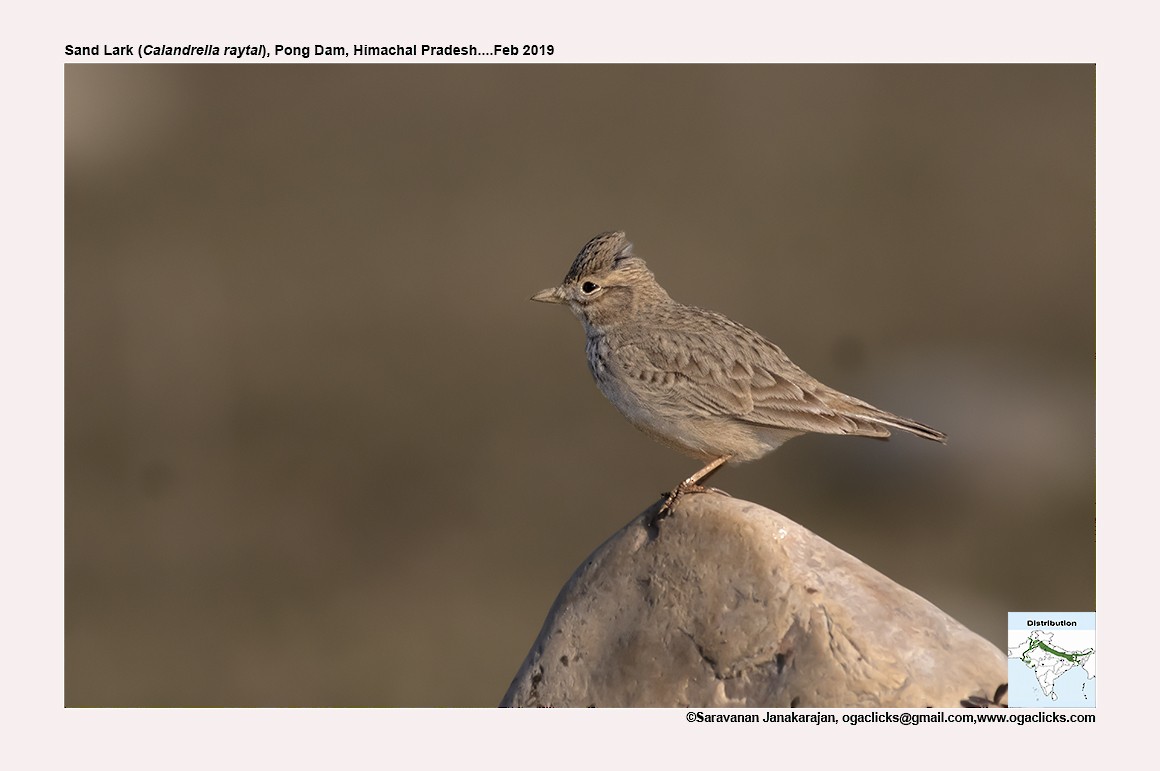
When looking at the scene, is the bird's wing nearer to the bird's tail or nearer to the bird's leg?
the bird's tail

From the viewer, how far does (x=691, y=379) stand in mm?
7965

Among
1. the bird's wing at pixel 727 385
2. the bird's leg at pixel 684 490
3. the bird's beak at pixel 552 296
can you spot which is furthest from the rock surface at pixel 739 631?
the bird's beak at pixel 552 296

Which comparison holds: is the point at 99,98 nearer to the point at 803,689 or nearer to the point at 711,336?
the point at 711,336

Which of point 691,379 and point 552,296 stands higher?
point 552,296

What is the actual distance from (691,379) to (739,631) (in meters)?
1.70

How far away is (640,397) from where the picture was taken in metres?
7.97

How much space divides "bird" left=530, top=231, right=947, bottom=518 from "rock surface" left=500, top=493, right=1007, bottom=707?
483 millimetres

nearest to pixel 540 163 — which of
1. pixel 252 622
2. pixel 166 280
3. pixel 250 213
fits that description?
pixel 250 213

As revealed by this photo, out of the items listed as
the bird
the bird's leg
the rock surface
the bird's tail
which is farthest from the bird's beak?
the bird's tail

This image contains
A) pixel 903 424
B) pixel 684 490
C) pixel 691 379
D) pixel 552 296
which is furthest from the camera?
pixel 552 296

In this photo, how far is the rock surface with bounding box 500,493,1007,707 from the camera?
6.73m

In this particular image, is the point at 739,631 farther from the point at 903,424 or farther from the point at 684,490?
the point at 903,424

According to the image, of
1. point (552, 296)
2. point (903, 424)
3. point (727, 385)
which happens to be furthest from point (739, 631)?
point (552, 296)

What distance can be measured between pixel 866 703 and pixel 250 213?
14.5 meters
